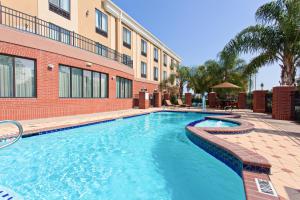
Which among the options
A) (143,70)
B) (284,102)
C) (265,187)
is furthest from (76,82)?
(143,70)

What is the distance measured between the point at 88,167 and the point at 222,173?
3.25 meters

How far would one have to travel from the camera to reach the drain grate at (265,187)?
290 centimetres

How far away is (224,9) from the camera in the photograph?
15820 millimetres

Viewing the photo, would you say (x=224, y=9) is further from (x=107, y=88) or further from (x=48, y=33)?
(x=48, y=33)

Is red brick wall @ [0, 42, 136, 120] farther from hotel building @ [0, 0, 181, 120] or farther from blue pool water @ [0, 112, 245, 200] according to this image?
blue pool water @ [0, 112, 245, 200]

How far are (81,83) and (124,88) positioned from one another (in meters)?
6.51

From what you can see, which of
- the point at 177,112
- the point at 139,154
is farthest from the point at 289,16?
the point at 139,154

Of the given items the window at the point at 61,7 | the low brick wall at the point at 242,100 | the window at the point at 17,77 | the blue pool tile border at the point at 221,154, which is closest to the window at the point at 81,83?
the window at the point at 17,77

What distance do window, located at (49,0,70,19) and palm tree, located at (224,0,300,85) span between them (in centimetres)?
1240

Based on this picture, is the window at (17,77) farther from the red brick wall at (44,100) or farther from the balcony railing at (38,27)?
the balcony railing at (38,27)

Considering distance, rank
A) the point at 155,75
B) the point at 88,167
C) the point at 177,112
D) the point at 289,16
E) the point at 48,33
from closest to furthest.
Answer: the point at 88,167
the point at 289,16
the point at 48,33
the point at 177,112
the point at 155,75

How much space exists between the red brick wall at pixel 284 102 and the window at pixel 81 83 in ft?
39.1

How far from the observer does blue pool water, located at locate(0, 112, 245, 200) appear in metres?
3.77

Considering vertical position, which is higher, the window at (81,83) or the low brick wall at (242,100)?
the window at (81,83)
